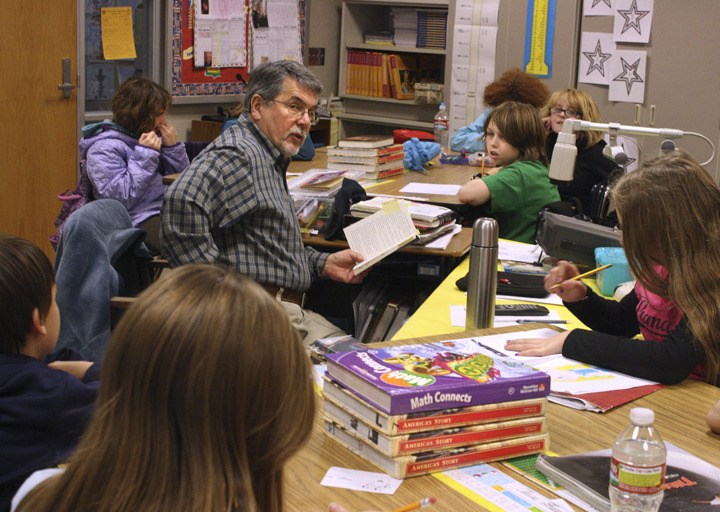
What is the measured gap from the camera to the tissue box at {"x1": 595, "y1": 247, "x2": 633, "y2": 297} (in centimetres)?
270

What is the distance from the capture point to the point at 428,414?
4.65 feet

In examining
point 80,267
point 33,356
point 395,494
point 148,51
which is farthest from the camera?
point 148,51

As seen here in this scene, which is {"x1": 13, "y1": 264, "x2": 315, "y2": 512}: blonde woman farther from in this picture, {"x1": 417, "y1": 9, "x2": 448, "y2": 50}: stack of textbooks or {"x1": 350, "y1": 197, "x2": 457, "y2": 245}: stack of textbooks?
{"x1": 417, "y1": 9, "x2": 448, "y2": 50}: stack of textbooks

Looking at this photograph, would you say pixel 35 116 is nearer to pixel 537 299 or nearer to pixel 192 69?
pixel 192 69

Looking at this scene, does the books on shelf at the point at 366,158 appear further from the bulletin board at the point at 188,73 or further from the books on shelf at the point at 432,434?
the books on shelf at the point at 432,434

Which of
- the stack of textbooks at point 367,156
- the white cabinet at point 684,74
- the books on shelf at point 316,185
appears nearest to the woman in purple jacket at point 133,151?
the books on shelf at point 316,185

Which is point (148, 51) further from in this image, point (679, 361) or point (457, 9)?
point (679, 361)

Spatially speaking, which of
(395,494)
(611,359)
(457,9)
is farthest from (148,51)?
(395,494)

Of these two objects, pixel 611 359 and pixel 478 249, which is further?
pixel 478 249

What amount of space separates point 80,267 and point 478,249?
44.8 inches

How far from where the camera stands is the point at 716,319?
5.99ft

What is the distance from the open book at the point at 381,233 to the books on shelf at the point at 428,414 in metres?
1.40

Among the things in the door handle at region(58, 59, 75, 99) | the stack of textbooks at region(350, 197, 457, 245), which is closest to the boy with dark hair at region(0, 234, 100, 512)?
the stack of textbooks at region(350, 197, 457, 245)

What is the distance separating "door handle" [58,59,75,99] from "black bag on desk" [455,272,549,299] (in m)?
3.21
